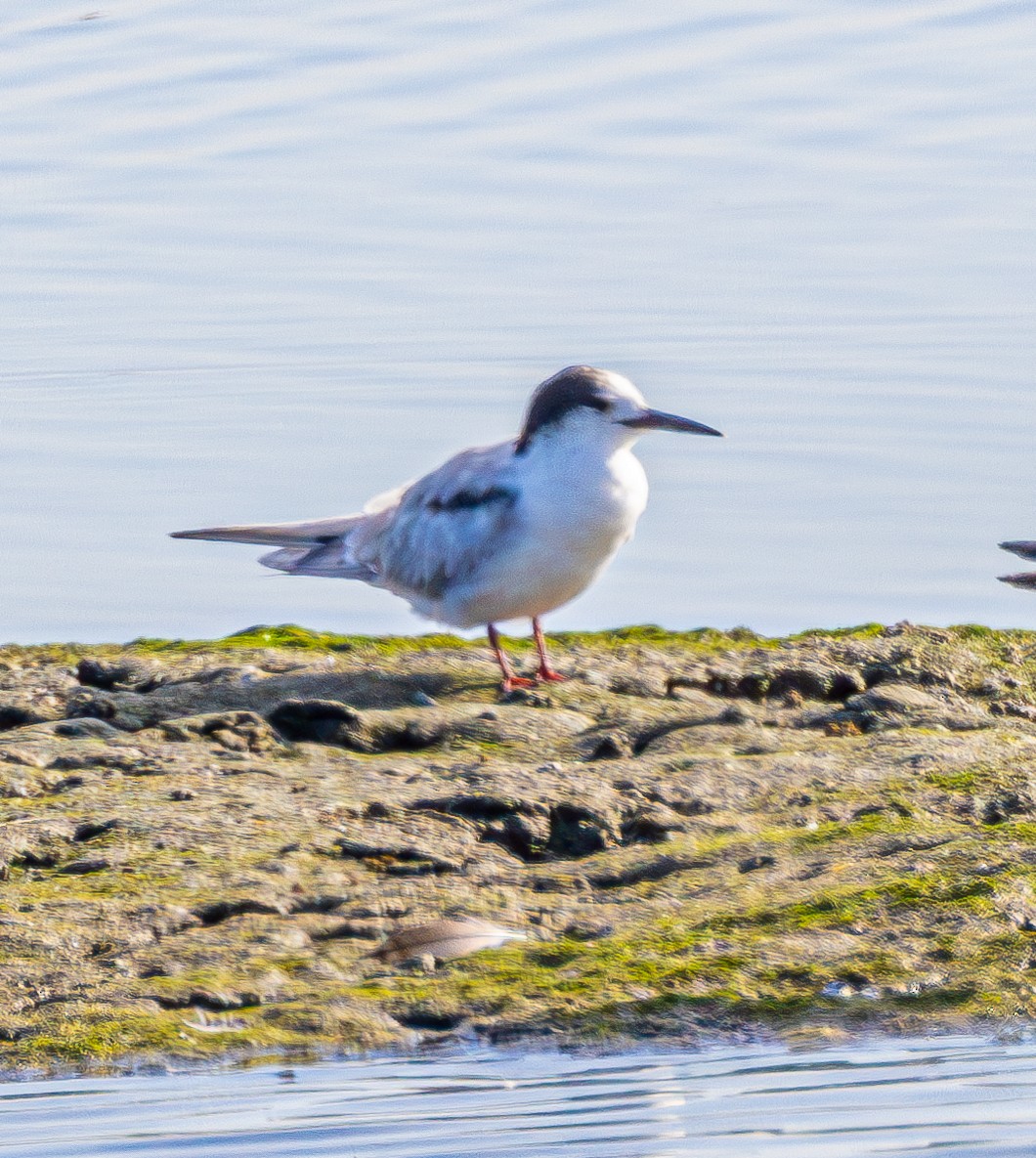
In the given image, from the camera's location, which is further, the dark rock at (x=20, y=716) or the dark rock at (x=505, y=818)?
the dark rock at (x=20, y=716)

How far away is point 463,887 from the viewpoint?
4.46 meters

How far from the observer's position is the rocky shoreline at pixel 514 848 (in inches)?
154

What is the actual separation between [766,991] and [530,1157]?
750 mm

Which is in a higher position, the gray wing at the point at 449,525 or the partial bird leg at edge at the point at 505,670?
the gray wing at the point at 449,525

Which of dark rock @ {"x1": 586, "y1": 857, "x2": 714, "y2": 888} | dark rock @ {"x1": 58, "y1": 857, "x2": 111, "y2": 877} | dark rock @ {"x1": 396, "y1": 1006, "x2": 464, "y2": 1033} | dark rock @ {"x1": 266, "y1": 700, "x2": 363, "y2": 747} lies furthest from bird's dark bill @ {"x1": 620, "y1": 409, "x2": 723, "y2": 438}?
dark rock @ {"x1": 396, "y1": 1006, "x2": 464, "y2": 1033}

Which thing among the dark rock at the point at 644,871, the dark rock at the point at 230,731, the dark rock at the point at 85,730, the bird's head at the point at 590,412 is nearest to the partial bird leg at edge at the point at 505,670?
Answer: the bird's head at the point at 590,412

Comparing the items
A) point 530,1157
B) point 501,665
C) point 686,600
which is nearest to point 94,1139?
point 530,1157

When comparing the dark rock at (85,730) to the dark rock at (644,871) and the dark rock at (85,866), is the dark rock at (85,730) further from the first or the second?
the dark rock at (644,871)

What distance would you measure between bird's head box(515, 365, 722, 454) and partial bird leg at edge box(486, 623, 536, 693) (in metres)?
0.53

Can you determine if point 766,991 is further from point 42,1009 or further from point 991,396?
point 991,396

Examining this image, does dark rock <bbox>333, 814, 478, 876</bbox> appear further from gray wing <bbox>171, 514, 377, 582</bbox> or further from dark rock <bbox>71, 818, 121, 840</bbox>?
gray wing <bbox>171, 514, 377, 582</bbox>

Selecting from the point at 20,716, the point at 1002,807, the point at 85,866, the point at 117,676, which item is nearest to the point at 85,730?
the point at 20,716

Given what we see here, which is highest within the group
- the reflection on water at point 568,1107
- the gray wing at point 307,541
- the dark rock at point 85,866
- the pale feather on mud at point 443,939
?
the gray wing at point 307,541

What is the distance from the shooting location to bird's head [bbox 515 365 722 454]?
6.52 metres
